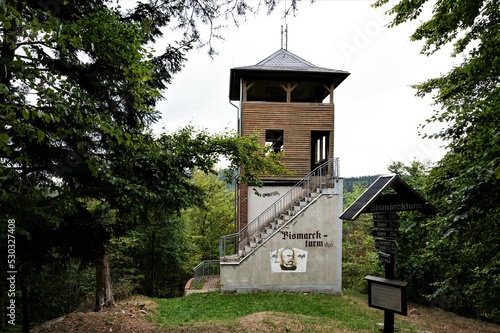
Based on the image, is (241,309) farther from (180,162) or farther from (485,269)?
(485,269)

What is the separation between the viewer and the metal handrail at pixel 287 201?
13.4 m

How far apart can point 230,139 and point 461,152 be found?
4.32m

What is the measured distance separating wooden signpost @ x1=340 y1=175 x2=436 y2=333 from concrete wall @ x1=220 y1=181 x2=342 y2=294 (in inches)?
283

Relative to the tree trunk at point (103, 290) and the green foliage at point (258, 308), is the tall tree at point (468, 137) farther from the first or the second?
the tree trunk at point (103, 290)

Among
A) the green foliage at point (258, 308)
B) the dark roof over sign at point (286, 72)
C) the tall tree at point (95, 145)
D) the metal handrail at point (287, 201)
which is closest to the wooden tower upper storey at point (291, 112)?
the dark roof over sign at point (286, 72)

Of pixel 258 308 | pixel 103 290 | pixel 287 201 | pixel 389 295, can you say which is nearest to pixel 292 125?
pixel 287 201

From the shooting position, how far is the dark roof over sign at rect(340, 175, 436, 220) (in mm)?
5484

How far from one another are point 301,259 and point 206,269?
26.0ft

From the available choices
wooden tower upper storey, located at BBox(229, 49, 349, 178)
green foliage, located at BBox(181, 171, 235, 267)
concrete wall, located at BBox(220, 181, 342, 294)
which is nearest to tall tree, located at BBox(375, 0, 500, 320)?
concrete wall, located at BBox(220, 181, 342, 294)

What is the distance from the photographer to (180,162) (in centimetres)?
673

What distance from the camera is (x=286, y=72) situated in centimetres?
1445

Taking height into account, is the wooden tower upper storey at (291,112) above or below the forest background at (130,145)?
above

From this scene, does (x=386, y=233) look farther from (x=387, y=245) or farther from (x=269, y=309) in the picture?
(x=269, y=309)

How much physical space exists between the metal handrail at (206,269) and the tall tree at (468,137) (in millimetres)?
12549
